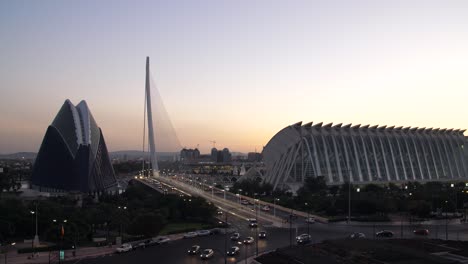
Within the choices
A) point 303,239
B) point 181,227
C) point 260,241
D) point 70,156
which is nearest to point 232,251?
point 260,241

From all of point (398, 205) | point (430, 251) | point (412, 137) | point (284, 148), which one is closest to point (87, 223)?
point (430, 251)

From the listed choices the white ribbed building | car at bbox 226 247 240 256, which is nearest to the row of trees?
the white ribbed building

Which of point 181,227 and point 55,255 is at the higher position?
point 55,255

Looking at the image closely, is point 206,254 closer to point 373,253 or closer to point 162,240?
point 162,240

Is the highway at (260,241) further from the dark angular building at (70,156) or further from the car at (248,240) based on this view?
the dark angular building at (70,156)

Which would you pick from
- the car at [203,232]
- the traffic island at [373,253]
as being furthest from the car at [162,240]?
the traffic island at [373,253]

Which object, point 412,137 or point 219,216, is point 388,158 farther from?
point 219,216

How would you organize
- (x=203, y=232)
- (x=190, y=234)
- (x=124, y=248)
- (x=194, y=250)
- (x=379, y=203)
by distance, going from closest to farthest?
(x=194, y=250) → (x=124, y=248) → (x=190, y=234) → (x=203, y=232) → (x=379, y=203)
